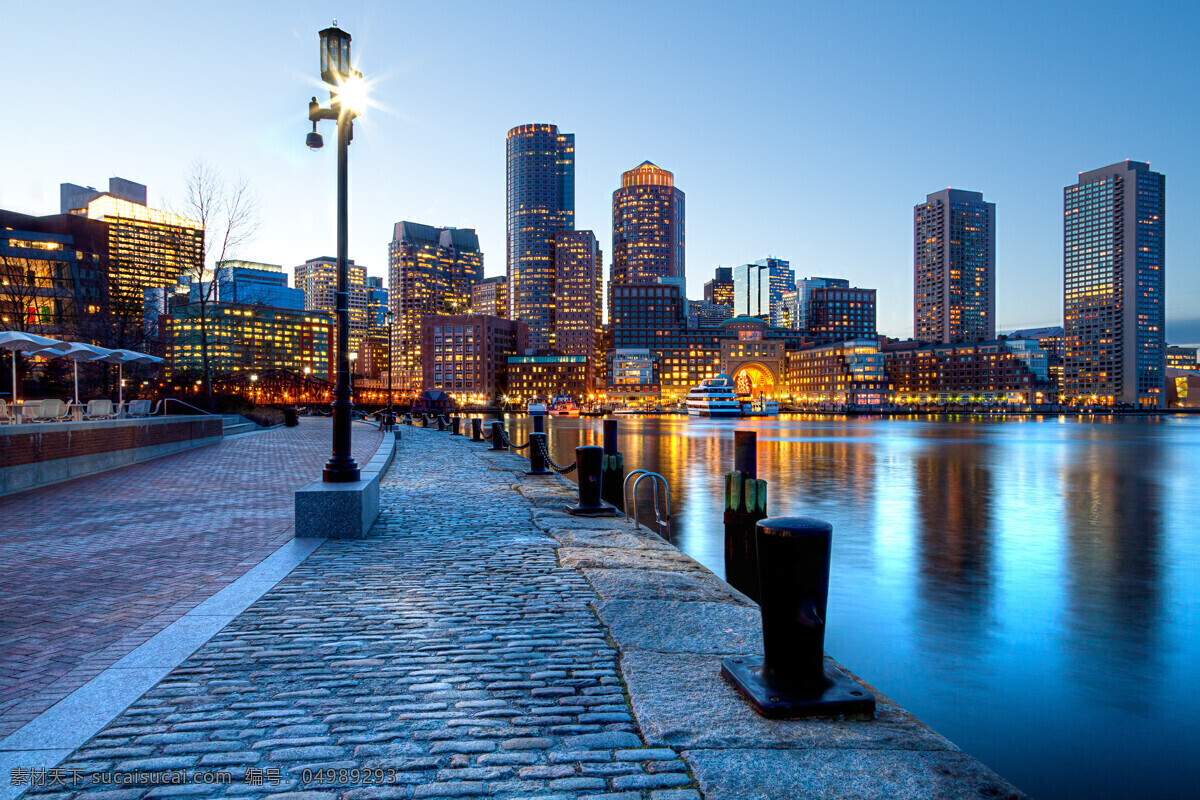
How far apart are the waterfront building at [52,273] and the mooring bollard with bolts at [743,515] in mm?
37520

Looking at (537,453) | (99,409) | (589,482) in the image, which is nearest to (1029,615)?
(589,482)

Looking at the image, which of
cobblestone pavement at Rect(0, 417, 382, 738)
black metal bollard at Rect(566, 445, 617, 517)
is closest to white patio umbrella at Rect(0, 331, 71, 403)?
cobblestone pavement at Rect(0, 417, 382, 738)

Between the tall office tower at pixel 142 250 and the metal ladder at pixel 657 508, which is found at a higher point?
the tall office tower at pixel 142 250

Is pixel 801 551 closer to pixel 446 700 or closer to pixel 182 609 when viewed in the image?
pixel 446 700

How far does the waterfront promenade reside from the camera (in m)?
3.30

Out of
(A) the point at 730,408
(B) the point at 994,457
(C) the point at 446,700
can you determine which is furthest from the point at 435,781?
(A) the point at 730,408

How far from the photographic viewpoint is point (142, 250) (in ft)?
472

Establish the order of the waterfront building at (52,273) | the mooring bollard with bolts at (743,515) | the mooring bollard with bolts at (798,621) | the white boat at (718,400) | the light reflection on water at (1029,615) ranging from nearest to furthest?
the mooring bollard with bolts at (798,621), the light reflection on water at (1029,615), the mooring bollard with bolts at (743,515), the waterfront building at (52,273), the white boat at (718,400)

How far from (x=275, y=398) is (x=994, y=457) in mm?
74910

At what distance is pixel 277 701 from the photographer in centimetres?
417

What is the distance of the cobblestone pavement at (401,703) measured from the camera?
10.8 ft

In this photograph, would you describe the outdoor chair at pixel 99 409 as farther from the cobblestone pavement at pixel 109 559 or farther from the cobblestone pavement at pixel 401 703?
the cobblestone pavement at pixel 401 703

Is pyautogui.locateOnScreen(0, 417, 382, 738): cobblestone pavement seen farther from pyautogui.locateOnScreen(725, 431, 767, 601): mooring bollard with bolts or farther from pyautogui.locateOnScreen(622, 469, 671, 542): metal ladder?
pyautogui.locateOnScreen(725, 431, 767, 601): mooring bollard with bolts

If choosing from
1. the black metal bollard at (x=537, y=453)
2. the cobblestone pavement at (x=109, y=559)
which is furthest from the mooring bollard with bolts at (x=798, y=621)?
the black metal bollard at (x=537, y=453)
